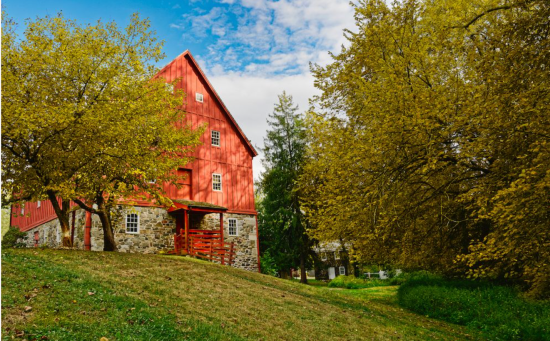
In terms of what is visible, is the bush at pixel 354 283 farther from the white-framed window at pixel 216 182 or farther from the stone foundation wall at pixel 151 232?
the white-framed window at pixel 216 182

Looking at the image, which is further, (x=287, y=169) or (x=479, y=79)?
(x=287, y=169)

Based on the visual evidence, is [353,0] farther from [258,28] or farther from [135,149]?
[135,149]

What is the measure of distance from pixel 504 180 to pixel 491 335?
5.39 m

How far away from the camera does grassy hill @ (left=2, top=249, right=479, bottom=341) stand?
25.5 ft

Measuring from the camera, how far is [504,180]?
37.4ft

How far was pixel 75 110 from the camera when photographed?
49.6 feet

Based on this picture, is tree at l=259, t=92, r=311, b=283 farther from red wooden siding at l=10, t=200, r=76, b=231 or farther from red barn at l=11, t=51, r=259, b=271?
red wooden siding at l=10, t=200, r=76, b=231

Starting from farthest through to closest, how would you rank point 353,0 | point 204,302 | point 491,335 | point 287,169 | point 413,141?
point 287,169, point 353,0, point 491,335, point 413,141, point 204,302

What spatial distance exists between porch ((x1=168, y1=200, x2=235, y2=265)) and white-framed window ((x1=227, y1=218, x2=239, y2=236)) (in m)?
1.21

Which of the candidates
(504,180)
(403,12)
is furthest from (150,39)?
(504,180)

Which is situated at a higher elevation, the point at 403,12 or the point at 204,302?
the point at 403,12

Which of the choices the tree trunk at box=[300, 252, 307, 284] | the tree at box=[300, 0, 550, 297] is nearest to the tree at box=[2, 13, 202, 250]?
the tree at box=[300, 0, 550, 297]

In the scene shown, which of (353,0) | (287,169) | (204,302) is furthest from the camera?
(287,169)

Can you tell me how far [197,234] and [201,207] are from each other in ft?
5.29
